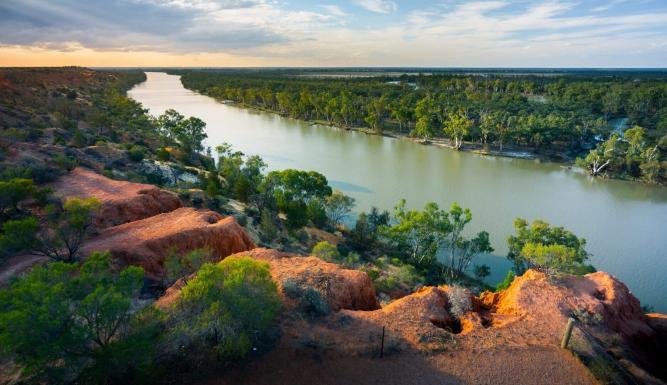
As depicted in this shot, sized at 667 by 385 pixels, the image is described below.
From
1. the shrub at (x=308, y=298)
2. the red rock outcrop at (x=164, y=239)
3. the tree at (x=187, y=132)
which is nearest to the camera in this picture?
the shrub at (x=308, y=298)

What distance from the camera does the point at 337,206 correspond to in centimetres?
3366

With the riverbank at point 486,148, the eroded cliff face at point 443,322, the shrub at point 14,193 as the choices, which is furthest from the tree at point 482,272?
the riverbank at point 486,148

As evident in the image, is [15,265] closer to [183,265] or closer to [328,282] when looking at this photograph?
[183,265]

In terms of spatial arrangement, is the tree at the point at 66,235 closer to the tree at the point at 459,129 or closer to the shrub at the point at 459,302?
the shrub at the point at 459,302

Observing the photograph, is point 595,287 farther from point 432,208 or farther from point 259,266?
point 259,266

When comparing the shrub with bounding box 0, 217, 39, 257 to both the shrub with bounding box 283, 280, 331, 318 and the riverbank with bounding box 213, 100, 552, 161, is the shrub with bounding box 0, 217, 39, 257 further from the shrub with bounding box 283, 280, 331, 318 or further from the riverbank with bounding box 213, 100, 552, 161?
the riverbank with bounding box 213, 100, 552, 161

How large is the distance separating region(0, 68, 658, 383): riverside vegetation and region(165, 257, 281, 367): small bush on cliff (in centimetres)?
4

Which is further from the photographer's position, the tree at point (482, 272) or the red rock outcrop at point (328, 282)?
the tree at point (482, 272)

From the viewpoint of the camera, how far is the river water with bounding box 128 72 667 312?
2983cm

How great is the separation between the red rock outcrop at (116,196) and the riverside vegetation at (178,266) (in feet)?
3.69

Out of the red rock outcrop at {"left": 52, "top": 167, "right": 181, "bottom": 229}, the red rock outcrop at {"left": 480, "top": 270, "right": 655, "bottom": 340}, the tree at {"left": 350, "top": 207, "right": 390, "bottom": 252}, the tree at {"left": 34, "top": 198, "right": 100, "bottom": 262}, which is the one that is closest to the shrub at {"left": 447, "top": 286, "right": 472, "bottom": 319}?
the red rock outcrop at {"left": 480, "top": 270, "right": 655, "bottom": 340}

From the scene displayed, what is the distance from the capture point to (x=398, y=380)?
1137cm

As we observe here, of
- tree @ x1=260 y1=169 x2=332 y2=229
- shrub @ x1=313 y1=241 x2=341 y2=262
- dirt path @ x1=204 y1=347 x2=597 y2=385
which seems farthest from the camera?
tree @ x1=260 y1=169 x2=332 y2=229

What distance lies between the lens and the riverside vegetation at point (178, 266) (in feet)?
32.0
